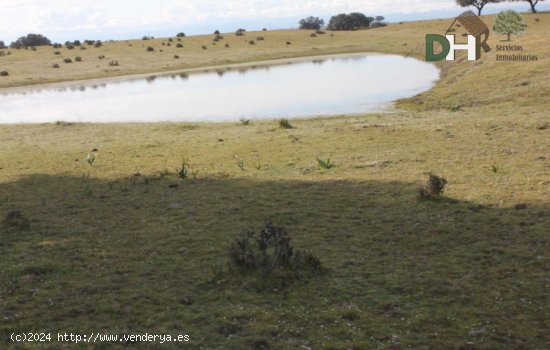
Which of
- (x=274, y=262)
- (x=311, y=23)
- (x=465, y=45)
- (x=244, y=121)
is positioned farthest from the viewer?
(x=311, y=23)

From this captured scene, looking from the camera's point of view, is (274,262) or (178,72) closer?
(274,262)

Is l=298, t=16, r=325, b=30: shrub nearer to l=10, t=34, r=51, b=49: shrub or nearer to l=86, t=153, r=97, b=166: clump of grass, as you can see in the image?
l=10, t=34, r=51, b=49: shrub

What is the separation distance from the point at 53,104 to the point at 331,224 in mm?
31776

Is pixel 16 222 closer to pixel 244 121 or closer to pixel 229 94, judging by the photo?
pixel 244 121

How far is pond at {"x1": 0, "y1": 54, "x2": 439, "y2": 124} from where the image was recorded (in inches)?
1238

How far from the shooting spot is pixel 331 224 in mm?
11773

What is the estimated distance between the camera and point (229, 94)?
37719 mm

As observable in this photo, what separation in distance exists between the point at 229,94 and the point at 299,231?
89.4 ft

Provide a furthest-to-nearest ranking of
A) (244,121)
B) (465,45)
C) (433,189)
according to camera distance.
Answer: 1. (465,45)
2. (244,121)
3. (433,189)

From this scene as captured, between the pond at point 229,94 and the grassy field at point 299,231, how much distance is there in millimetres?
6220

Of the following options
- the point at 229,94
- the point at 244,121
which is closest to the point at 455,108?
the point at 244,121

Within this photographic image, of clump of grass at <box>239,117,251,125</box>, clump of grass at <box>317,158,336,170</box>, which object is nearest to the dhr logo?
clump of grass at <box>239,117,251,125</box>

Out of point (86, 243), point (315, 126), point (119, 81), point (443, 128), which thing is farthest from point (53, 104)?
point (86, 243)

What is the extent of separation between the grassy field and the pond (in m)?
6.22
